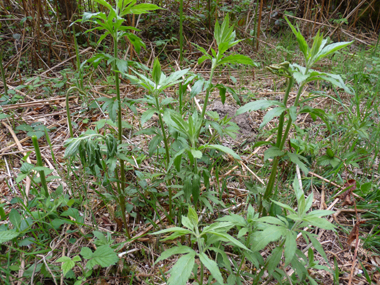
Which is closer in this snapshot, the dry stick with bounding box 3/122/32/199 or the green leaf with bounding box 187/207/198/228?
the green leaf with bounding box 187/207/198/228

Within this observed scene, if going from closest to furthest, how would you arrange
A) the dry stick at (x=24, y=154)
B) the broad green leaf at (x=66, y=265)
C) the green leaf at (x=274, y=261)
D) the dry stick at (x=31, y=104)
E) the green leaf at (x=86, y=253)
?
the green leaf at (x=274, y=261), the broad green leaf at (x=66, y=265), the green leaf at (x=86, y=253), the dry stick at (x=24, y=154), the dry stick at (x=31, y=104)

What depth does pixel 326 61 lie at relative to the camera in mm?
4035

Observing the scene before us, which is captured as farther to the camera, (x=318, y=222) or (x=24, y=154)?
(x=24, y=154)

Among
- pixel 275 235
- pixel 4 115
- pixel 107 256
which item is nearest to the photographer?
pixel 275 235

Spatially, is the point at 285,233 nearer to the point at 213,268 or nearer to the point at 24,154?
the point at 213,268

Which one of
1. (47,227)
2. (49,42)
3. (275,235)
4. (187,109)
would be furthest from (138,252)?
(49,42)

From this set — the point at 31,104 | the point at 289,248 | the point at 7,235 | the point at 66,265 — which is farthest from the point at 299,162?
the point at 31,104

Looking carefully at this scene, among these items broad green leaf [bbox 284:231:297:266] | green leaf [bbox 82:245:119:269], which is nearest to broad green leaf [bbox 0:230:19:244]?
green leaf [bbox 82:245:119:269]

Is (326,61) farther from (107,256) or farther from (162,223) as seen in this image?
(107,256)

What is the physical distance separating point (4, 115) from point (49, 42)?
59.1 inches

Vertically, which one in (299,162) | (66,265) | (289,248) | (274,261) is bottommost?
(66,265)

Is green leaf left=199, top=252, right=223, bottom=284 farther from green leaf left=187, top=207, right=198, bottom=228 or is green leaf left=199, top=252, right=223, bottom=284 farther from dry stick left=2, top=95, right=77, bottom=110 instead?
dry stick left=2, top=95, right=77, bottom=110

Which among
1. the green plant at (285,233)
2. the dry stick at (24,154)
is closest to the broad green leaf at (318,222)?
the green plant at (285,233)

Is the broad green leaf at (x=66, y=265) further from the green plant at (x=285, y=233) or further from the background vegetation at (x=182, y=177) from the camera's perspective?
the green plant at (x=285, y=233)
